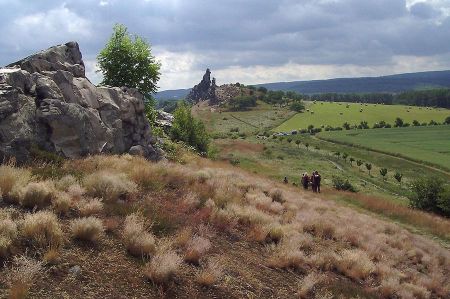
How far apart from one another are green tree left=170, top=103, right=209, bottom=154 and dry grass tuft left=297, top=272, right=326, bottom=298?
3310 centimetres

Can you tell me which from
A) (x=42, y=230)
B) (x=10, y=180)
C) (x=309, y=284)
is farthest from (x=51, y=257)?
(x=309, y=284)

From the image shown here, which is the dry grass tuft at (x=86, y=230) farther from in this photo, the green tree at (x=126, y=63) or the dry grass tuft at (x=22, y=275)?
the green tree at (x=126, y=63)

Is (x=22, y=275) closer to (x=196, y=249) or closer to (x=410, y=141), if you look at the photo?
(x=196, y=249)

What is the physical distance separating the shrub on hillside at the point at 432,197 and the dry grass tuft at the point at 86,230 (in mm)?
34528

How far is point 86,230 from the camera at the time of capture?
9578mm

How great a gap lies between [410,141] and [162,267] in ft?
384

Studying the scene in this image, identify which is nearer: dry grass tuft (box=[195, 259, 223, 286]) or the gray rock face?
dry grass tuft (box=[195, 259, 223, 286])

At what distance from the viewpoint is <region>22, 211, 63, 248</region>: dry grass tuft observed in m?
8.77

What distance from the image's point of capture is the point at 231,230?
1364 centimetres

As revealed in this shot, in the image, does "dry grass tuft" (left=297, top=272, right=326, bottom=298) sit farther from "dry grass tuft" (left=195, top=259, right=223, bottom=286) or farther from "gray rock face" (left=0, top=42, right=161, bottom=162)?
"gray rock face" (left=0, top=42, right=161, bottom=162)

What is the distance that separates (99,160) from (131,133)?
8988 mm

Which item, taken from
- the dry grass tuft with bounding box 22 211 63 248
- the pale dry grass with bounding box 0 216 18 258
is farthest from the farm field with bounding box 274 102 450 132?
the pale dry grass with bounding box 0 216 18 258

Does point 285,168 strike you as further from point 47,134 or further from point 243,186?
point 47,134

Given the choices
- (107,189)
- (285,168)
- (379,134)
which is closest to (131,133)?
(107,189)
